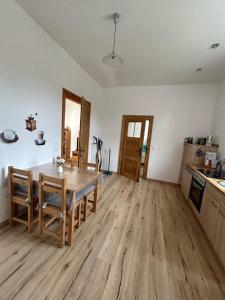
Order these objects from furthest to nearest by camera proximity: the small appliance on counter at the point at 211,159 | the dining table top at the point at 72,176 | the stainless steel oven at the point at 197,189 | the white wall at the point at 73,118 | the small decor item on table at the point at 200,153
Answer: the white wall at the point at 73,118 → the small decor item on table at the point at 200,153 → the small appliance on counter at the point at 211,159 → the stainless steel oven at the point at 197,189 → the dining table top at the point at 72,176

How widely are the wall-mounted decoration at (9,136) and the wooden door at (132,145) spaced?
10.6 feet

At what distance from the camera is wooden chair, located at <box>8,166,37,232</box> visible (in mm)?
1810

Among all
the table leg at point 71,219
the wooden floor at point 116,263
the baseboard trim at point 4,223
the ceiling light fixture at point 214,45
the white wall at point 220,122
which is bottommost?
the wooden floor at point 116,263

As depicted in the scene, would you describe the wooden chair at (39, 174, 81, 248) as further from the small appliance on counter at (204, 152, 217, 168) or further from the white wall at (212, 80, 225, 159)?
the white wall at (212, 80, 225, 159)

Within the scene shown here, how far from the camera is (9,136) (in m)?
1.90

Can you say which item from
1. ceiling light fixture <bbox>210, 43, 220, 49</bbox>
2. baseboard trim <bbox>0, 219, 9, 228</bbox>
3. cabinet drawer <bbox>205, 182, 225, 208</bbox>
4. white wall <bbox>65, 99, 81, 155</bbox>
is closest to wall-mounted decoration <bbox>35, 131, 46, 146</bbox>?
baseboard trim <bbox>0, 219, 9, 228</bbox>

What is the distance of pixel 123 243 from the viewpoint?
6.24 ft

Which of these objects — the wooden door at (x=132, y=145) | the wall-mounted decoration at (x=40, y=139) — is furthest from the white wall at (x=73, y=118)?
the wall-mounted decoration at (x=40, y=139)

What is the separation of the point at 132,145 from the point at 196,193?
90.0 inches

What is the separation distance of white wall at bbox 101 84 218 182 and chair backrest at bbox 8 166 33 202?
→ 3310 mm

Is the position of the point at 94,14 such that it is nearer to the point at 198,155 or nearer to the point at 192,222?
the point at 198,155

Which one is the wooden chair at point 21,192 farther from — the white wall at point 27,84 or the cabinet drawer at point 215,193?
the cabinet drawer at point 215,193

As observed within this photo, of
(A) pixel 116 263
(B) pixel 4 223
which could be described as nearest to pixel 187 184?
(A) pixel 116 263

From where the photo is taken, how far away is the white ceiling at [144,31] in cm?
167
